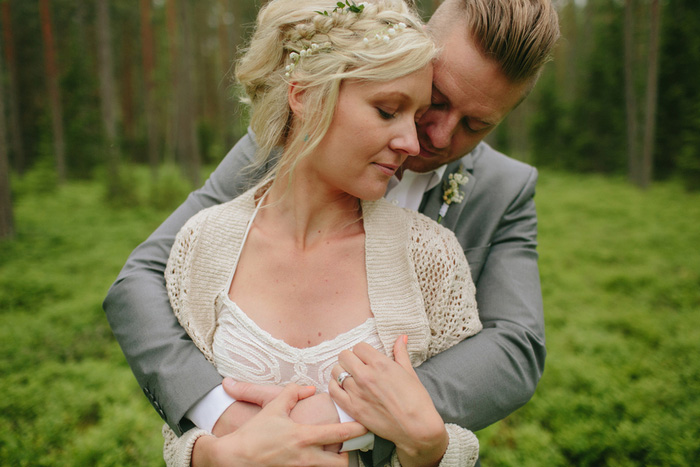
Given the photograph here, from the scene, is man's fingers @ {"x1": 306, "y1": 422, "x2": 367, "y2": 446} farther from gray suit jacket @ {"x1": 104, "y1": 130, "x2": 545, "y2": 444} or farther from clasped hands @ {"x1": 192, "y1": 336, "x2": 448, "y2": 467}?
gray suit jacket @ {"x1": 104, "y1": 130, "x2": 545, "y2": 444}

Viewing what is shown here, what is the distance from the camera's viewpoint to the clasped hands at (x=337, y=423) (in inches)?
54.9

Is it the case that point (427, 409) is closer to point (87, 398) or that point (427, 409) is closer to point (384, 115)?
point (384, 115)

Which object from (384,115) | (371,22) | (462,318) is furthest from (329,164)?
(462,318)

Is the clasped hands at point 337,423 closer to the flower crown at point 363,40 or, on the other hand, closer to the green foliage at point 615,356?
the flower crown at point 363,40

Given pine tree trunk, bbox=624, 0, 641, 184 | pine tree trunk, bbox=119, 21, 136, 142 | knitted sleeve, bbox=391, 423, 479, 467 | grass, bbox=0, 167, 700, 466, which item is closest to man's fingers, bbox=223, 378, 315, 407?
knitted sleeve, bbox=391, 423, 479, 467

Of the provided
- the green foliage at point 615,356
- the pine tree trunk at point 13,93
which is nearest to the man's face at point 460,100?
the green foliage at point 615,356

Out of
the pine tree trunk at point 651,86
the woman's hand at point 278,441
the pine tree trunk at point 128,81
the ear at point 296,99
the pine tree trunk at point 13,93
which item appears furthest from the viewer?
the pine tree trunk at point 128,81

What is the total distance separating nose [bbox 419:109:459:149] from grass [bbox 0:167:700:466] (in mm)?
2845

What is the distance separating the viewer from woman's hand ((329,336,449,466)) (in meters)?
1.41

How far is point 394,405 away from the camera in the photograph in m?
1.42

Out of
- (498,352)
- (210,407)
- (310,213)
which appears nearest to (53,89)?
(310,213)

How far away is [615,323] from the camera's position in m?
5.96

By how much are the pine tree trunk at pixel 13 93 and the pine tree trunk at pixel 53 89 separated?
123cm

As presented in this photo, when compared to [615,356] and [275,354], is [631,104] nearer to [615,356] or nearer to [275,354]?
[615,356]
